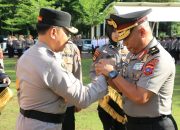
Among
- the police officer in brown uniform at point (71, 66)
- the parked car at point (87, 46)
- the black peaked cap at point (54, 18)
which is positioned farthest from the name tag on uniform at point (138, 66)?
the parked car at point (87, 46)

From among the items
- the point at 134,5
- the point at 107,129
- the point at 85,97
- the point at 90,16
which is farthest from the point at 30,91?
the point at 90,16

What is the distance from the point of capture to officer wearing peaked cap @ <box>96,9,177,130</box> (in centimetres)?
372

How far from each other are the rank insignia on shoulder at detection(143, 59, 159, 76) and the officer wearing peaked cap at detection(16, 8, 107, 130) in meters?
0.36

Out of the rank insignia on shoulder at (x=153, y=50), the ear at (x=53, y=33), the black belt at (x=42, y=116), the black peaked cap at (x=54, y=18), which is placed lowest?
the black belt at (x=42, y=116)

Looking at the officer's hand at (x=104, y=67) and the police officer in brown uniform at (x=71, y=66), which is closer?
the officer's hand at (x=104, y=67)

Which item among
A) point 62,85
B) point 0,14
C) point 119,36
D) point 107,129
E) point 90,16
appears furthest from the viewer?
point 0,14

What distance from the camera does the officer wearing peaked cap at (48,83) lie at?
356cm

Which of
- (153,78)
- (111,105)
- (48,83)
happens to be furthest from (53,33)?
(111,105)

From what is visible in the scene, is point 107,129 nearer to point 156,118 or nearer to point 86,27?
point 156,118

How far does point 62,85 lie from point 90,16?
38.5m

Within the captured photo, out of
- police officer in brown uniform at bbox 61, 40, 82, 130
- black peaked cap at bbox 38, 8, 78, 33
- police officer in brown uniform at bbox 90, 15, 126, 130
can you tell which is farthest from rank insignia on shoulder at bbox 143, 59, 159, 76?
police officer in brown uniform at bbox 90, 15, 126, 130

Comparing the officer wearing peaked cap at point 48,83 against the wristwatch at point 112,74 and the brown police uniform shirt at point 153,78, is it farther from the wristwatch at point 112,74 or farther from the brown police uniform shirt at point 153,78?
the brown police uniform shirt at point 153,78

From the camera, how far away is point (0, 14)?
1770 inches

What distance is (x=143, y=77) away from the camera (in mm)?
3766
